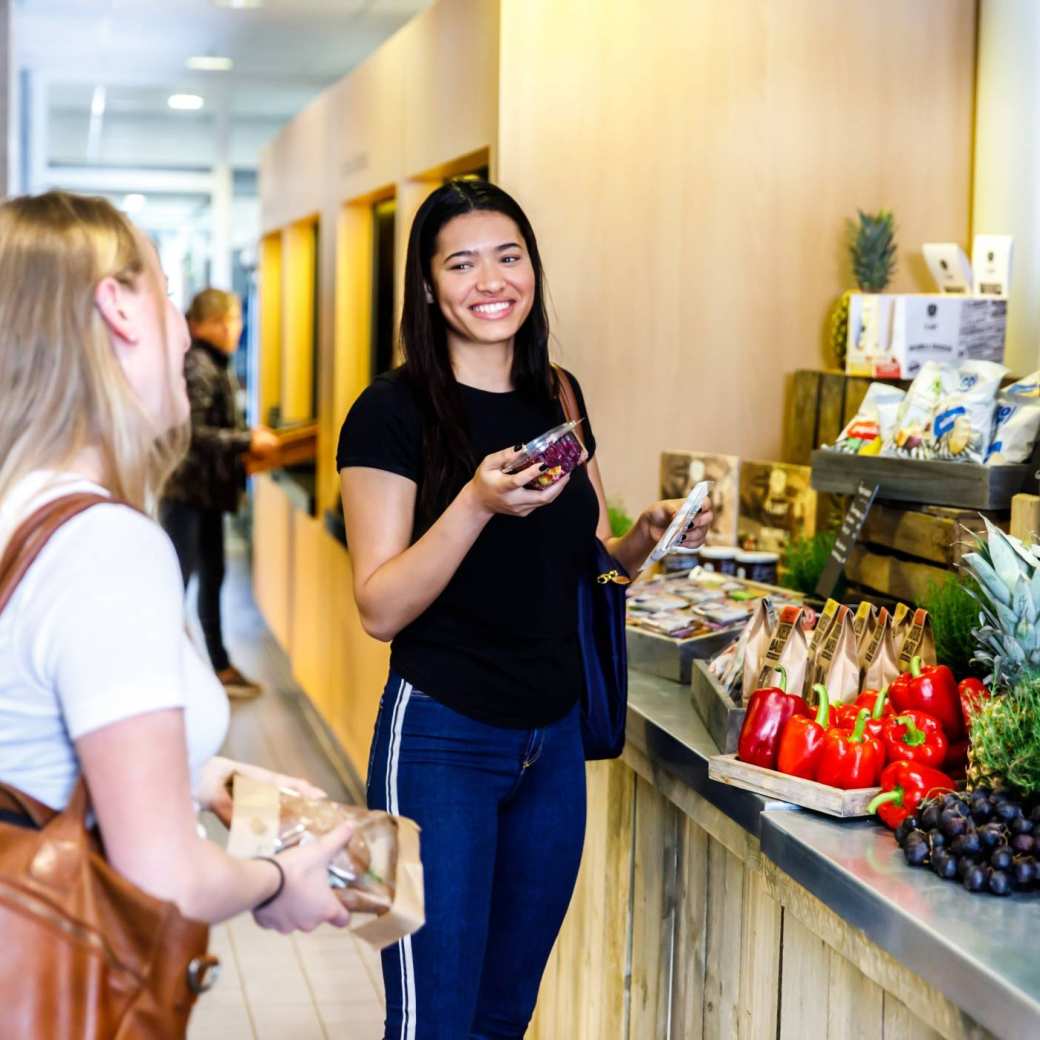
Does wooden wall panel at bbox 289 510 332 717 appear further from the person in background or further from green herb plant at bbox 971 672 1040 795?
green herb plant at bbox 971 672 1040 795

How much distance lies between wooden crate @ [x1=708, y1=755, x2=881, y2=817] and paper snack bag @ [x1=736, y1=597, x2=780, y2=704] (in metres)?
0.29

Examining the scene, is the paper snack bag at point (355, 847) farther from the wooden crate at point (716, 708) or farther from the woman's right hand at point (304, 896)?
the wooden crate at point (716, 708)

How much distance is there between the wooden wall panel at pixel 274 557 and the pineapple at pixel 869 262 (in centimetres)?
444

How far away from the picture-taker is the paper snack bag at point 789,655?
8.47 feet

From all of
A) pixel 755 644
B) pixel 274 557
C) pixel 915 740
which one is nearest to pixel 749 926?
pixel 915 740

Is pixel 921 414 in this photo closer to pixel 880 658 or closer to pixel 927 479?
pixel 927 479

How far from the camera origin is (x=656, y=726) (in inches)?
109

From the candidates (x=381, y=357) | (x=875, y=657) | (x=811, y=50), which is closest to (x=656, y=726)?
(x=875, y=657)

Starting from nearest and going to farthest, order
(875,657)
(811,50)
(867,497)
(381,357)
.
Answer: (875,657) < (867,497) < (811,50) < (381,357)

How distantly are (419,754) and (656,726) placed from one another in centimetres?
66

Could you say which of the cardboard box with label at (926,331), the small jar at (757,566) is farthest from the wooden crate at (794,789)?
the cardboard box with label at (926,331)

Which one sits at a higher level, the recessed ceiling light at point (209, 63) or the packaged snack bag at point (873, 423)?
the recessed ceiling light at point (209, 63)

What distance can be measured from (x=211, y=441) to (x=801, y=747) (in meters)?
5.21

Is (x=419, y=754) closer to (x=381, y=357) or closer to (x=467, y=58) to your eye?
(x=467, y=58)
